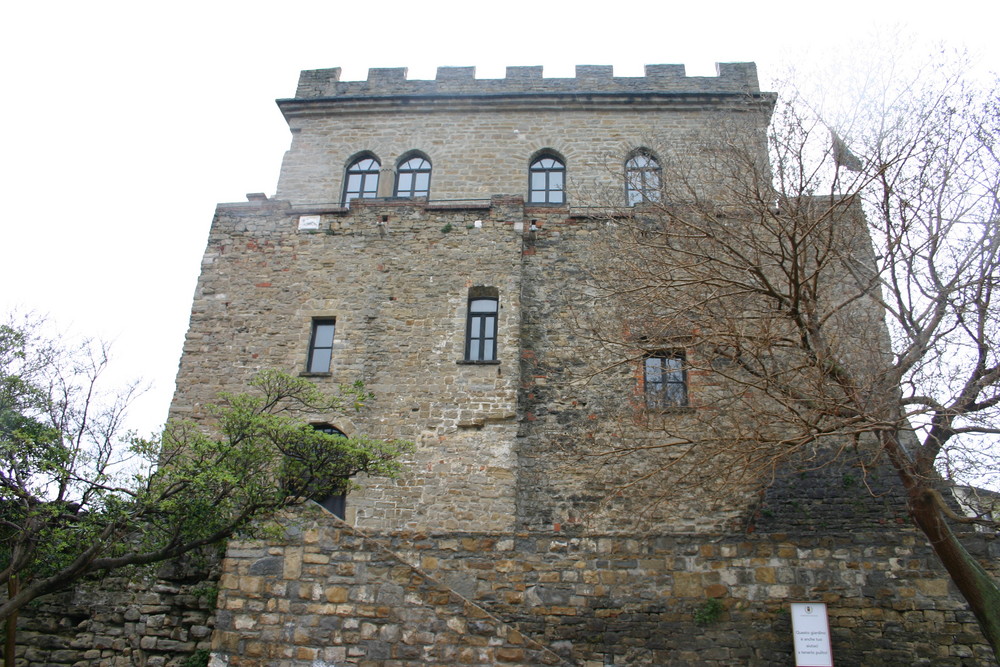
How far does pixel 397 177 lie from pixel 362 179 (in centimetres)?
90

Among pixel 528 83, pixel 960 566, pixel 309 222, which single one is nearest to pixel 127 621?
pixel 309 222

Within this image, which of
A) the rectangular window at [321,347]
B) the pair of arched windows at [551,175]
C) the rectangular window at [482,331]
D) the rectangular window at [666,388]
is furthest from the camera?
the pair of arched windows at [551,175]

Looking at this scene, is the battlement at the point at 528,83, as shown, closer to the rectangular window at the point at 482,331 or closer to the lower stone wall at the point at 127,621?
the rectangular window at the point at 482,331

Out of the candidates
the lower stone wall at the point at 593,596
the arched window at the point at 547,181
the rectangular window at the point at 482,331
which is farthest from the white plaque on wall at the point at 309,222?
the lower stone wall at the point at 593,596

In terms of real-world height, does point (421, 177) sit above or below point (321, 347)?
above

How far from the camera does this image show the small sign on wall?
9172 mm

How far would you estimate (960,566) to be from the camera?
8.42m

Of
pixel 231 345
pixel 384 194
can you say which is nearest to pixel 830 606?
pixel 231 345

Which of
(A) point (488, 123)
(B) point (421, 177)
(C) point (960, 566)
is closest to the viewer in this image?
(C) point (960, 566)

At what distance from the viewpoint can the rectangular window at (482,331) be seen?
1402 centimetres

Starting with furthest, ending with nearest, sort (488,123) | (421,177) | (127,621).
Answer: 1. (488,123)
2. (421,177)
3. (127,621)

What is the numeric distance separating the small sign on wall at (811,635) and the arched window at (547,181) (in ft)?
36.9

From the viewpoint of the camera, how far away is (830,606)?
959 centimetres

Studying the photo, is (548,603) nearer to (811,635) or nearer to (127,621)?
(811,635)
